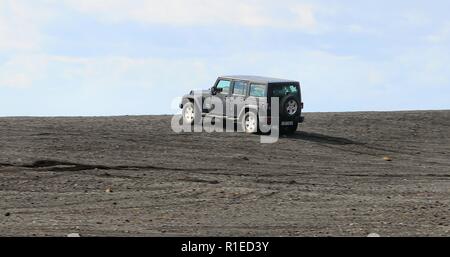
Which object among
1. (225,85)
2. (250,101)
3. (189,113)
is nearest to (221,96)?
(225,85)

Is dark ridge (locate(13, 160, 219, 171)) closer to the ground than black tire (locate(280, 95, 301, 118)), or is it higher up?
closer to the ground

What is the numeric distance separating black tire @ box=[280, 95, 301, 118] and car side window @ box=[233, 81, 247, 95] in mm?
1267

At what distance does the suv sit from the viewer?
91.8 ft

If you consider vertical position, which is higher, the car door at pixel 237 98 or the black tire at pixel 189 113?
the car door at pixel 237 98

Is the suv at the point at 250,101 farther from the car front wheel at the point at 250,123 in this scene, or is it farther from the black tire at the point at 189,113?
the black tire at the point at 189,113

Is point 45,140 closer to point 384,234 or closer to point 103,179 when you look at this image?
point 103,179

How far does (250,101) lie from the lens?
28125 millimetres

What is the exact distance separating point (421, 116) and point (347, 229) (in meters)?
22.5

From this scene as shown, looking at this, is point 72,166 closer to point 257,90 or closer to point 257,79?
point 257,90

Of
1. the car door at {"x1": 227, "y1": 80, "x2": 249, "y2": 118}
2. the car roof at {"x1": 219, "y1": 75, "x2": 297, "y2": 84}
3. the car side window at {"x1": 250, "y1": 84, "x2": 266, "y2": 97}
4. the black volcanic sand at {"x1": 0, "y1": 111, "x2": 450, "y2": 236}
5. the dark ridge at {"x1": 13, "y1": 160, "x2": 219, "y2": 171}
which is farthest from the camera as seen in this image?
the car door at {"x1": 227, "y1": 80, "x2": 249, "y2": 118}

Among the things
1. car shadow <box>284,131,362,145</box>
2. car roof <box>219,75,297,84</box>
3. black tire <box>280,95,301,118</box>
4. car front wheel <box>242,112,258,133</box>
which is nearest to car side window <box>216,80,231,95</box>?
car roof <box>219,75,297,84</box>

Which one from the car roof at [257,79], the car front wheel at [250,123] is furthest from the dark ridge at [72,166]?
the car roof at [257,79]

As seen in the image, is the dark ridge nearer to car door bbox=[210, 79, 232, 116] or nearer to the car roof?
the car roof

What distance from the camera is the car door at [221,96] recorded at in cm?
2870
